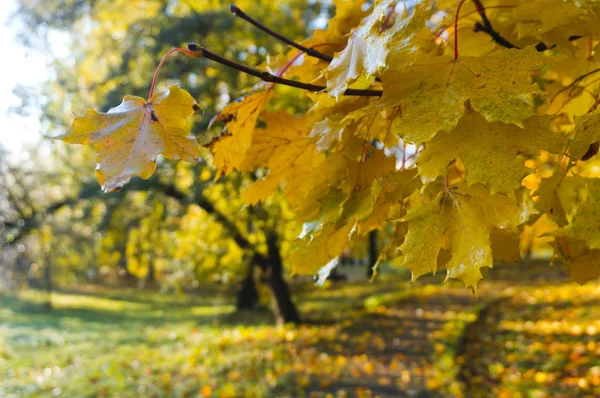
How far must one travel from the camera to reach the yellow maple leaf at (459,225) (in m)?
0.71

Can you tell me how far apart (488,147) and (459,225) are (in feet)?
0.43

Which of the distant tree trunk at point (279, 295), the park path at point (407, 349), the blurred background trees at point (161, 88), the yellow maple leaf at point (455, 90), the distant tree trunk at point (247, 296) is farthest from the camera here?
the distant tree trunk at point (247, 296)

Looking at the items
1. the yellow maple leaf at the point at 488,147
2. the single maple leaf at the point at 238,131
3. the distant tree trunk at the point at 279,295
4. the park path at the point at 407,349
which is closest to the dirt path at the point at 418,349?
the park path at the point at 407,349

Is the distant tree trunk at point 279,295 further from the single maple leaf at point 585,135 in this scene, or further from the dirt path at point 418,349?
the single maple leaf at point 585,135

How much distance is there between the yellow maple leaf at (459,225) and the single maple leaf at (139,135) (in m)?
0.37

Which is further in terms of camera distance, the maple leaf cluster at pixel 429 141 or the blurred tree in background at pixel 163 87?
the blurred tree in background at pixel 163 87

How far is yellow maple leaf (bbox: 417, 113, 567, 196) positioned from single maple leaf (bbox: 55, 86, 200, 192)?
0.37 meters

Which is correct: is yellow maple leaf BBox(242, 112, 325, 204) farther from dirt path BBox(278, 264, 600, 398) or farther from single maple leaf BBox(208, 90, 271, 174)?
dirt path BBox(278, 264, 600, 398)

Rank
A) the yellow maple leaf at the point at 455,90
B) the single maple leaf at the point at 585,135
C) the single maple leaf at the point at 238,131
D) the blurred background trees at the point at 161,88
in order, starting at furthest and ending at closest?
the blurred background trees at the point at 161,88, the single maple leaf at the point at 238,131, the single maple leaf at the point at 585,135, the yellow maple leaf at the point at 455,90

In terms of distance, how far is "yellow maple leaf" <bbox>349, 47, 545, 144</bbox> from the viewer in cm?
65

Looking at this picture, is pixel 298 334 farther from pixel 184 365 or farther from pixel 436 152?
pixel 436 152

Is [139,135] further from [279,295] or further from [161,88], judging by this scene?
[279,295]

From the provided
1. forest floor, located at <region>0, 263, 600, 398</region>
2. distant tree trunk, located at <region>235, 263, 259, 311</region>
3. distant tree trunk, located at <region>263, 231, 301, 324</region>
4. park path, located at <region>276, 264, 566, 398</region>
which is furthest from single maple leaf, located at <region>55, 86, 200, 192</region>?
distant tree trunk, located at <region>235, 263, 259, 311</region>

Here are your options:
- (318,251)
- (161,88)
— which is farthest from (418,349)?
(318,251)
